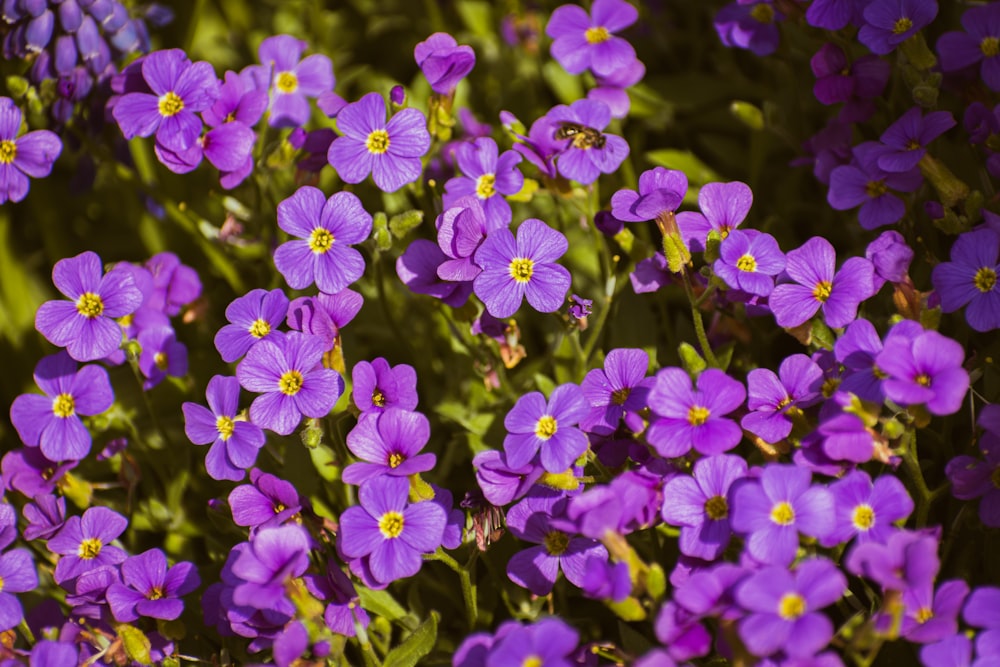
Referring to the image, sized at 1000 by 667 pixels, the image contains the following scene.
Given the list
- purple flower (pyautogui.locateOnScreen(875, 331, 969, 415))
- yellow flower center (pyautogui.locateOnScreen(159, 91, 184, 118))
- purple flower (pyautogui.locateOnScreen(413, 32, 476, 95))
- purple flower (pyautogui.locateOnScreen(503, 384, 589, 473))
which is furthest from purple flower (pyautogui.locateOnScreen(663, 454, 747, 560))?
yellow flower center (pyautogui.locateOnScreen(159, 91, 184, 118))

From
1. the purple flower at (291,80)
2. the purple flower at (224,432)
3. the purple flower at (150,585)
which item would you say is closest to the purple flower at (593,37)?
the purple flower at (291,80)

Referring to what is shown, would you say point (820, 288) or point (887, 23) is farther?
point (887, 23)

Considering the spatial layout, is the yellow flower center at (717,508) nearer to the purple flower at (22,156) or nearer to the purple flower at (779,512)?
the purple flower at (779,512)

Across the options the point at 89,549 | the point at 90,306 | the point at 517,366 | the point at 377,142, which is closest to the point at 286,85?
the point at 377,142

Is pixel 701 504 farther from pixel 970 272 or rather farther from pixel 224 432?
pixel 224 432

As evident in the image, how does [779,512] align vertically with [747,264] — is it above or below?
below

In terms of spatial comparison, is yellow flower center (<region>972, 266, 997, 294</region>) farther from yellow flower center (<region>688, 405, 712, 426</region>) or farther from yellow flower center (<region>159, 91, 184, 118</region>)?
yellow flower center (<region>159, 91, 184, 118</region>)

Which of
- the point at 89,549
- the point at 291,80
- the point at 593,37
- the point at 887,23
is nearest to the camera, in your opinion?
the point at 89,549

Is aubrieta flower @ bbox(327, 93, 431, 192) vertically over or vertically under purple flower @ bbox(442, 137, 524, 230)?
over
